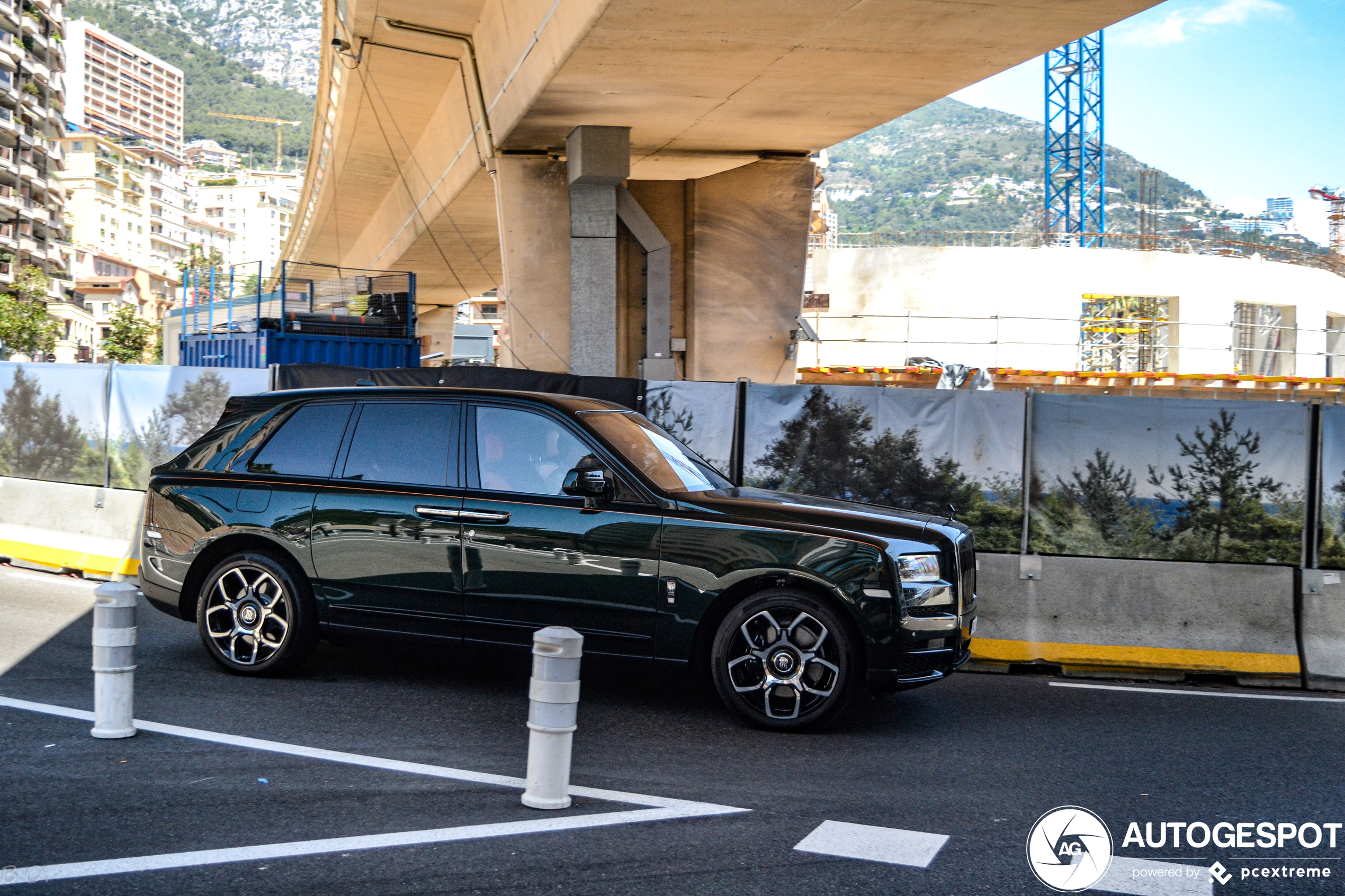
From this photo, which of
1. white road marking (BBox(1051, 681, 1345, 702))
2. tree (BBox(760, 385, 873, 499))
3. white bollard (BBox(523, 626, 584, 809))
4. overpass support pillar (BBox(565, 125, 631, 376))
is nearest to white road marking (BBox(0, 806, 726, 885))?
white bollard (BBox(523, 626, 584, 809))

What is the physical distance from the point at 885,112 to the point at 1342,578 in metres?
11.0

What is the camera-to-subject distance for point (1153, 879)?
4.37m

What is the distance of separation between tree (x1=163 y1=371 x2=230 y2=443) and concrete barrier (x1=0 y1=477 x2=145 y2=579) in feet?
3.67

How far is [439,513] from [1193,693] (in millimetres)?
5289

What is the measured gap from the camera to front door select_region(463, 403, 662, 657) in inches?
249

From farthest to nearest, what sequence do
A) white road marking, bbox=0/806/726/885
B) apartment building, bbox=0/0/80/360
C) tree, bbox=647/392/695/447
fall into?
apartment building, bbox=0/0/80/360, tree, bbox=647/392/695/447, white road marking, bbox=0/806/726/885

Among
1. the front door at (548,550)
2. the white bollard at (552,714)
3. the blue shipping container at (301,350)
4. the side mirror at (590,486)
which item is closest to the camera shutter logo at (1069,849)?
the white bollard at (552,714)

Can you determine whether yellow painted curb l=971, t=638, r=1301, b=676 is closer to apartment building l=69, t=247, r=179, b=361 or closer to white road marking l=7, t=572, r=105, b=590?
white road marking l=7, t=572, r=105, b=590

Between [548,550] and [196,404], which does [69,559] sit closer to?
[196,404]

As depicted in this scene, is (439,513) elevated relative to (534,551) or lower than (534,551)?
elevated

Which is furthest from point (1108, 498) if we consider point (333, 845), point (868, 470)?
point (333, 845)

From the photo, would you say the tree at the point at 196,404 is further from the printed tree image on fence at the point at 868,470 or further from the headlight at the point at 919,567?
the headlight at the point at 919,567

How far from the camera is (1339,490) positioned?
8.91 meters

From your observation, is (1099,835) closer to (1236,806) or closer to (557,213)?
(1236,806)
